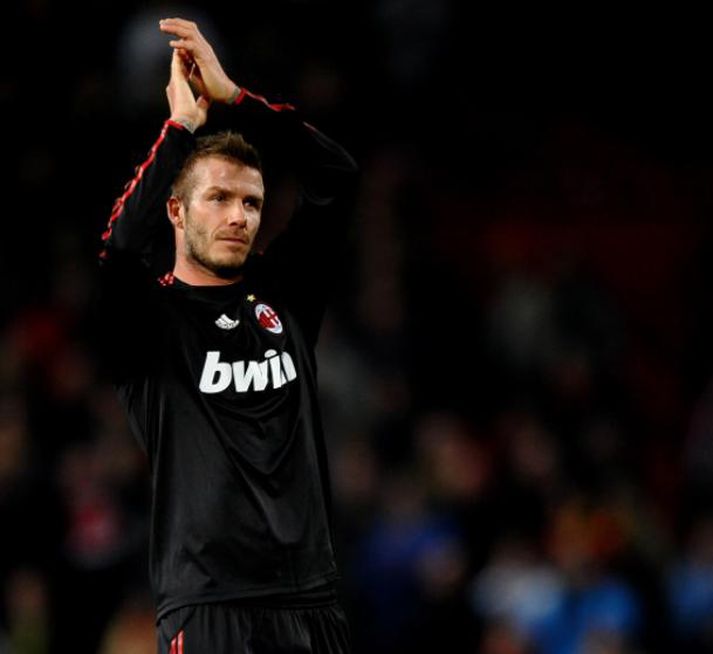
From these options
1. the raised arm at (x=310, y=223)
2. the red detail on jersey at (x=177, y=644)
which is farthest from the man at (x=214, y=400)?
the raised arm at (x=310, y=223)

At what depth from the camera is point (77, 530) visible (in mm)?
9375

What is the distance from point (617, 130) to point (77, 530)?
526 cm

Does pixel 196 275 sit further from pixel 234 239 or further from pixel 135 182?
pixel 135 182

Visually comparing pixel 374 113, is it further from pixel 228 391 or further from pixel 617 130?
pixel 228 391

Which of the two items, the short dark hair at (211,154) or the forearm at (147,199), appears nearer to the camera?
the forearm at (147,199)

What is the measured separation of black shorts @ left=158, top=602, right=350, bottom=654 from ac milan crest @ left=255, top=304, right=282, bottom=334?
81cm

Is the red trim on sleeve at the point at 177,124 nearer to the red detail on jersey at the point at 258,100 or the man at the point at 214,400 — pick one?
the man at the point at 214,400

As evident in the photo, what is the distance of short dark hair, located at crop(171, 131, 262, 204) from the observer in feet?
15.3

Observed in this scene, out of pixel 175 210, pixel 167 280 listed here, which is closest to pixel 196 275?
pixel 167 280

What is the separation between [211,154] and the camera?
4.67m

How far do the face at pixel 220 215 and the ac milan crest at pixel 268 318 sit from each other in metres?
0.18

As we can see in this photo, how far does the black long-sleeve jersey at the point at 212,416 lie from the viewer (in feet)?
14.6

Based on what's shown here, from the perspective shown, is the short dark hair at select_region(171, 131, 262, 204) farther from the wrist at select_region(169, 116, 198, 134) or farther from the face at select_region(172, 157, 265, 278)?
the wrist at select_region(169, 116, 198, 134)

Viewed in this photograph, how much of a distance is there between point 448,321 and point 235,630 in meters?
6.51
